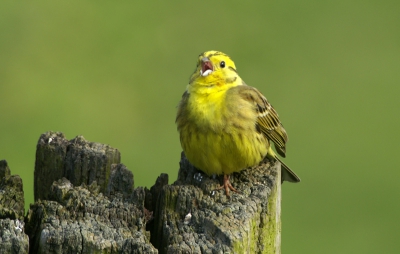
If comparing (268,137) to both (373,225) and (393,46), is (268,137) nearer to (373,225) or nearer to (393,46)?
(373,225)

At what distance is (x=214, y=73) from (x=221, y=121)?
389 mm

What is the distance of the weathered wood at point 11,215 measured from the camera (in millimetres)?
4051

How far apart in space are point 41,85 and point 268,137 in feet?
17.7

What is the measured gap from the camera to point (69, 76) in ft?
38.0

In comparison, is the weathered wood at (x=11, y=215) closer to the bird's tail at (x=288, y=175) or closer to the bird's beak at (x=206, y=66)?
the bird's beak at (x=206, y=66)

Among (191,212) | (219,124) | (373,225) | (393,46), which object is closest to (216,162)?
(219,124)

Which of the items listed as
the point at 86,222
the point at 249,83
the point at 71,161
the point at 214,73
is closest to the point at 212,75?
the point at 214,73

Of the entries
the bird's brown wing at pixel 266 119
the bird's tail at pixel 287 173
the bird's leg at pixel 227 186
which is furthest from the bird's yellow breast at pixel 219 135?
the bird's leg at pixel 227 186

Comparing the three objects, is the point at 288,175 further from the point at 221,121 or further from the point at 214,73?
the point at 214,73

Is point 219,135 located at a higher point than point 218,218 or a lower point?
A: higher

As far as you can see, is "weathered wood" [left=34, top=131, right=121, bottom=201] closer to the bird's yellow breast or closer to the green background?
the bird's yellow breast

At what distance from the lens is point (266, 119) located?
265 inches

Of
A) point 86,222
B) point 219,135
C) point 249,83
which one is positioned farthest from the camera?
point 249,83

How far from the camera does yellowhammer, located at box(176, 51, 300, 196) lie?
619cm
